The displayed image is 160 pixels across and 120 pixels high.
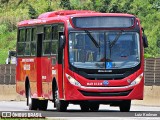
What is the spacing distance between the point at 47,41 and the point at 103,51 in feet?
8.91

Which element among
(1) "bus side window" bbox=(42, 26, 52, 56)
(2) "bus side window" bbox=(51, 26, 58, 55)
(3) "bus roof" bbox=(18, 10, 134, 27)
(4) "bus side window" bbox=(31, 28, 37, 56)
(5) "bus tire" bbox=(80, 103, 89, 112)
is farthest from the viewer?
(4) "bus side window" bbox=(31, 28, 37, 56)

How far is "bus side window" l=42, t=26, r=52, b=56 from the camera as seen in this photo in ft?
105

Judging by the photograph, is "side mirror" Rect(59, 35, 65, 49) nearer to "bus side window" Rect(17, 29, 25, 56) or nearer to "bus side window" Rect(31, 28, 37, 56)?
"bus side window" Rect(31, 28, 37, 56)

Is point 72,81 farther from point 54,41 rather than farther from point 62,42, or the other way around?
point 54,41

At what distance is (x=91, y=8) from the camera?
234 feet

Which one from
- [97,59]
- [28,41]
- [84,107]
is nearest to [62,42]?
[97,59]

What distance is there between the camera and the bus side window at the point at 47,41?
31969 millimetres

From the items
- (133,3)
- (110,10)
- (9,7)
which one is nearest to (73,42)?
(110,10)

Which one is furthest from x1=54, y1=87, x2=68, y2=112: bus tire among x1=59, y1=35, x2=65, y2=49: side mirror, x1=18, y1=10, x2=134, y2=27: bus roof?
x1=18, y1=10, x2=134, y2=27: bus roof

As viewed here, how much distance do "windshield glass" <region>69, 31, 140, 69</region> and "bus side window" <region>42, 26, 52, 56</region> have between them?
1.99 m

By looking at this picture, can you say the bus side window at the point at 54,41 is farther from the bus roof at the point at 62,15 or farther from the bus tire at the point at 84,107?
the bus tire at the point at 84,107

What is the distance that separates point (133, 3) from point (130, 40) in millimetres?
42961

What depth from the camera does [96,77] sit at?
29922 millimetres

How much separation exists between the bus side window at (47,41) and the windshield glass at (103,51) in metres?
1.99
